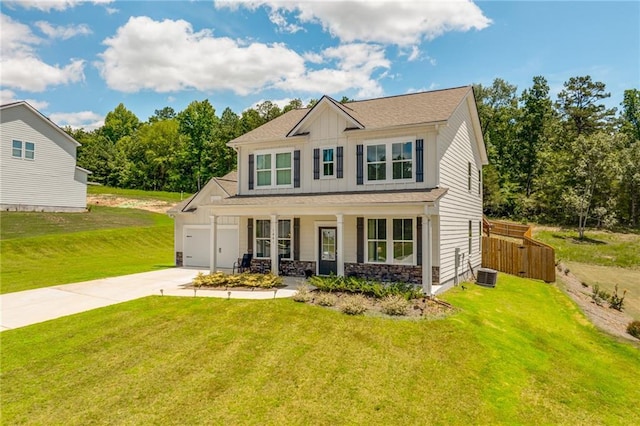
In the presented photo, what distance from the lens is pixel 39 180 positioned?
92.6 ft

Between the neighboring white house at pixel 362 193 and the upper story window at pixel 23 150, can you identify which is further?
the upper story window at pixel 23 150

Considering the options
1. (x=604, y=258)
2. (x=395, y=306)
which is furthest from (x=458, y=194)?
(x=604, y=258)

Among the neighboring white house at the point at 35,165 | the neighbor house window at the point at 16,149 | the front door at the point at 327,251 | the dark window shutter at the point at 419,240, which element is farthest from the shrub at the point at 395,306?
the neighbor house window at the point at 16,149

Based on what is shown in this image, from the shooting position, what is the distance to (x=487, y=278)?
1541cm

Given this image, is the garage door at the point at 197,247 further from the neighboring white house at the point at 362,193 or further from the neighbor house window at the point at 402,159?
the neighbor house window at the point at 402,159

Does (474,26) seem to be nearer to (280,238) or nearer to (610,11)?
(610,11)

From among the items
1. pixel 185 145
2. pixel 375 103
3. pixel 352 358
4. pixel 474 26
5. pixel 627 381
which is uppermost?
pixel 185 145

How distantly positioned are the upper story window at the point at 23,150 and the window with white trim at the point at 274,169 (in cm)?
2243

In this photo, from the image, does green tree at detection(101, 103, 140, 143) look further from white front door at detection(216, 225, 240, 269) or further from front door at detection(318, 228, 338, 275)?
front door at detection(318, 228, 338, 275)

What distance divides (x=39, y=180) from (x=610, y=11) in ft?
122

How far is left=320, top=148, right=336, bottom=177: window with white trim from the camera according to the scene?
15.0 metres

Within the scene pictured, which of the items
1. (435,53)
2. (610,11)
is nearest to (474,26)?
(435,53)

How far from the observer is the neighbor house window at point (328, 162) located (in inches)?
591

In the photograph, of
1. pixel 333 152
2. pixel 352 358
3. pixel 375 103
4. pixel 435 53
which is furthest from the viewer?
pixel 435 53
